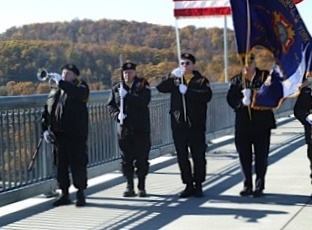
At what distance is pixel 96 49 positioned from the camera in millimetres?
14117

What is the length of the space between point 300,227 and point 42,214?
3088 millimetres

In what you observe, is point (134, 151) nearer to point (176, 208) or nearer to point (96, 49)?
point (176, 208)

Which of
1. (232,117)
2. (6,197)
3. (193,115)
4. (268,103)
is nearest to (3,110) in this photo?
(6,197)

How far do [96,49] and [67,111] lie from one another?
5790mm

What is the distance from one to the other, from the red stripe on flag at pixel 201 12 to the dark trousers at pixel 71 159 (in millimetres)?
2890

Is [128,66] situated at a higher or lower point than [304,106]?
higher

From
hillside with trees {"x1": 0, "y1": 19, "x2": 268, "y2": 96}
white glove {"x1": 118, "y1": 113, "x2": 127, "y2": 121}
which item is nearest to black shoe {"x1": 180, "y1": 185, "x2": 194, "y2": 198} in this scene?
white glove {"x1": 118, "y1": 113, "x2": 127, "y2": 121}

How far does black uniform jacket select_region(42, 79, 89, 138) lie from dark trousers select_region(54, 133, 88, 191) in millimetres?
117

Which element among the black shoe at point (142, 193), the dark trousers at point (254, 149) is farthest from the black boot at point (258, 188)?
the black shoe at point (142, 193)

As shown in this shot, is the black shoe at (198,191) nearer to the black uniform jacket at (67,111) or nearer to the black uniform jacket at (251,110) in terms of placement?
the black uniform jacket at (251,110)

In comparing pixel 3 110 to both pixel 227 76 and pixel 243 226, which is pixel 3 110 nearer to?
pixel 243 226

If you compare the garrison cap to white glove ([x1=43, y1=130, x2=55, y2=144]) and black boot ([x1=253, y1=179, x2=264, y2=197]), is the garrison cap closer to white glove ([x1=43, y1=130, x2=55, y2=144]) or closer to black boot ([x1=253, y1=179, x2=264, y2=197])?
black boot ([x1=253, y1=179, x2=264, y2=197])

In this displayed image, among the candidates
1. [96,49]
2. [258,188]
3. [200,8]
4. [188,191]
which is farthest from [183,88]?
[96,49]

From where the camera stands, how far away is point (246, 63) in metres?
8.80
